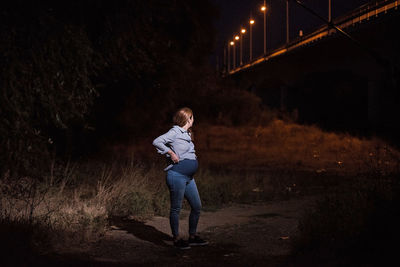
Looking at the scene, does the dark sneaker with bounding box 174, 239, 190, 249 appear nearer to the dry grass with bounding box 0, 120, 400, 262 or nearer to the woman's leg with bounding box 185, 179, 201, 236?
the woman's leg with bounding box 185, 179, 201, 236

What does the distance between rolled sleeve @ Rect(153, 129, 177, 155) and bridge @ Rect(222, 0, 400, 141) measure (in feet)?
70.4

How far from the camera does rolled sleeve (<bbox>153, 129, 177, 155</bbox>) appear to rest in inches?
266

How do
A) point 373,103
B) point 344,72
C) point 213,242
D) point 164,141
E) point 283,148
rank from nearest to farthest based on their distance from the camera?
point 164,141 < point 213,242 < point 283,148 < point 373,103 < point 344,72

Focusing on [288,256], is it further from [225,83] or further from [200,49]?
[225,83]

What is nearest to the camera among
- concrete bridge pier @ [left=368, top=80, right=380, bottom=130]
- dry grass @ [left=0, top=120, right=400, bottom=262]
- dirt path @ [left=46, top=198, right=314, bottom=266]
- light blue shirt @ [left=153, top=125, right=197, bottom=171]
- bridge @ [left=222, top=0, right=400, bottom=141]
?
dirt path @ [left=46, top=198, right=314, bottom=266]

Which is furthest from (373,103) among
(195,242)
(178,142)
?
(178,142)

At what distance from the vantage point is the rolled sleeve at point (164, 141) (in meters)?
6.76

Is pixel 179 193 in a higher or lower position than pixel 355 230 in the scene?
higher

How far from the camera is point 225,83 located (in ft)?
153

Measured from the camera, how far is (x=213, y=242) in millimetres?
7965

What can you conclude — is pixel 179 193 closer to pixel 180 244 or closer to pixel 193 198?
pixel 193 198

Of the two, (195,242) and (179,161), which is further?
(195,242)

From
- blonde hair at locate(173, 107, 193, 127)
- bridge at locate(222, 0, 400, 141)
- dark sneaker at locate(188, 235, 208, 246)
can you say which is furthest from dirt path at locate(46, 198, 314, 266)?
bridge at locate(222, 0, 400, 141)

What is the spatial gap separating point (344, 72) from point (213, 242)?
41.5m
